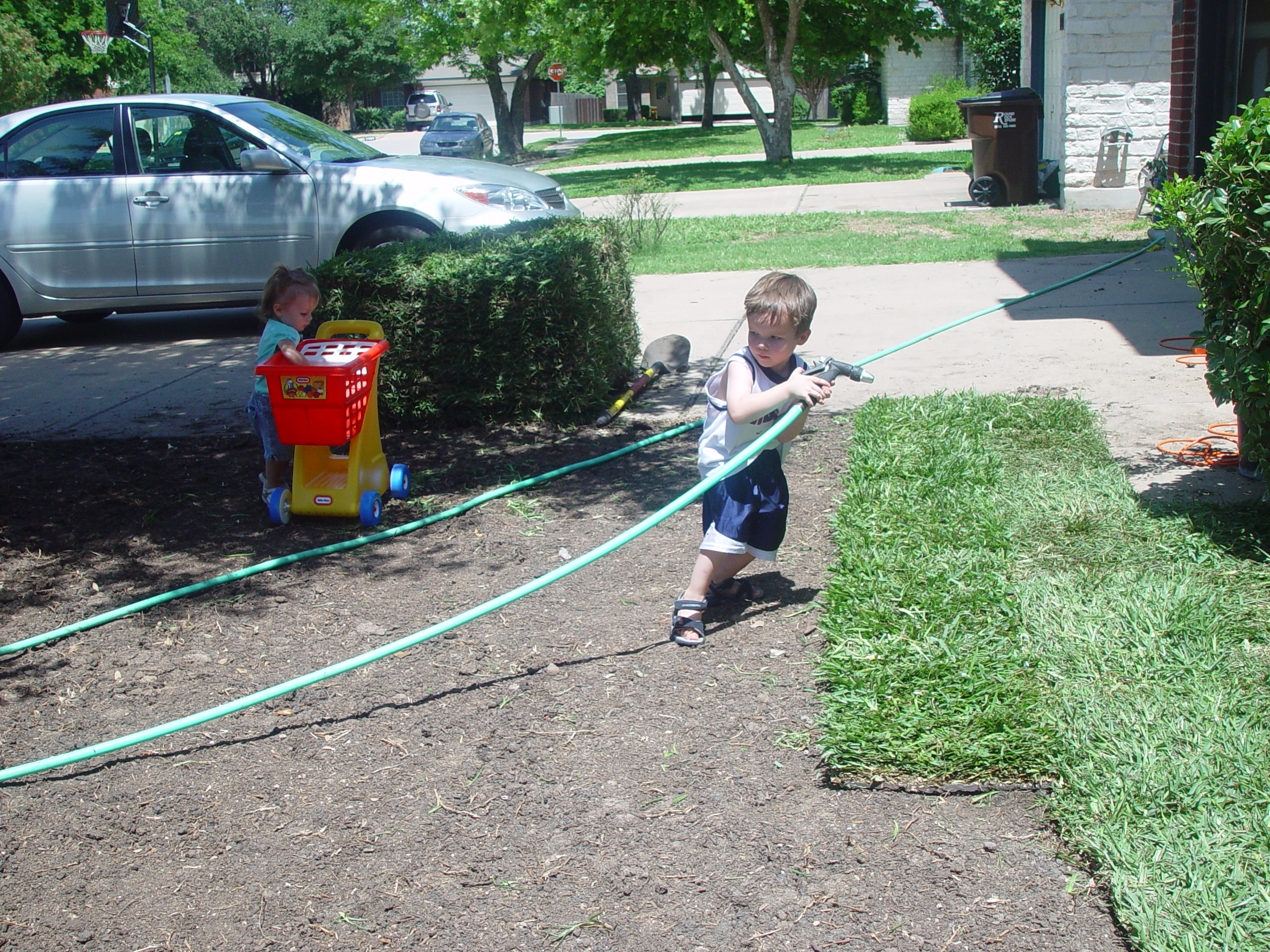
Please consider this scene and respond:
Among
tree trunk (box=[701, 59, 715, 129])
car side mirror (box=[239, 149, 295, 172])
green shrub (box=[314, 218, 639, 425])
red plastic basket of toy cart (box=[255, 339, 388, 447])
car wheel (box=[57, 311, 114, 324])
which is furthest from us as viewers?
tree trunk (box=[701, 59, 715, 129])

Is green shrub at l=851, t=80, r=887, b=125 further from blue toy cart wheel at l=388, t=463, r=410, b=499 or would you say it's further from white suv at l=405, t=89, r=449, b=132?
blue toy cart wheel at l=388, t=463, r=410, b=499

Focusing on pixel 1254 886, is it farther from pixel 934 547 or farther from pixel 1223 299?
pixel 1223 299

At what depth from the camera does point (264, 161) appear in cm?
806

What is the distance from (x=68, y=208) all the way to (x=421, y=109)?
53682 millimetres

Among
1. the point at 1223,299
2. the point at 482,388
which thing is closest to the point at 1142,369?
the point at 1223,299

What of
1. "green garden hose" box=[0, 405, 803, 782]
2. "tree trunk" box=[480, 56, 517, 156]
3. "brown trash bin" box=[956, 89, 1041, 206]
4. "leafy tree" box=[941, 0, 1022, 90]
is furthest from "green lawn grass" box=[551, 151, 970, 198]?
"green garden hose" box=[0, 405, 803, 782]

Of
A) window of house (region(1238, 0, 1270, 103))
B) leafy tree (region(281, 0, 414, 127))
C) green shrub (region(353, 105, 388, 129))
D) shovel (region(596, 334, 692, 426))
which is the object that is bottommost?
shovel (region(596, 334, 692, 426))

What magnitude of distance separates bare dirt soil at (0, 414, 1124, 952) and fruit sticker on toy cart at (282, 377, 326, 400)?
64 centimetres

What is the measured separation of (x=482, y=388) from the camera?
6043 mm

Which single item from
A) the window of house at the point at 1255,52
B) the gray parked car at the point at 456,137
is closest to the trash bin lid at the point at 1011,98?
the window of house at the point at 1255,52

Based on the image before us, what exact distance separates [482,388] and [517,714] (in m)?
3.12

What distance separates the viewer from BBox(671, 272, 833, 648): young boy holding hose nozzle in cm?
341

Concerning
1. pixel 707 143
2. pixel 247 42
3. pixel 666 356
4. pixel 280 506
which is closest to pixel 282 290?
pixel 280 506

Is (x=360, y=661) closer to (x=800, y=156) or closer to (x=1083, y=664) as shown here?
(x=1083, y=664)
